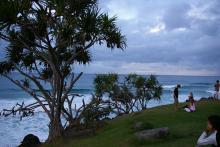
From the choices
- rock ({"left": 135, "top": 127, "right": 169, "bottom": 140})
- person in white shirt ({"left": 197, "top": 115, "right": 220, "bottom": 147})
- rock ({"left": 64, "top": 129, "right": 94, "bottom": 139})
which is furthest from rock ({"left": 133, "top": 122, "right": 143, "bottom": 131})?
person in white shirt ({"left": 197, "top": 115, "right": 220, "bottom": 147})

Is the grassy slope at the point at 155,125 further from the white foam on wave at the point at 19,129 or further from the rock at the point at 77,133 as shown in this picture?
the white foam on wave at the point at 19,129

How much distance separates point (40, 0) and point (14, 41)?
177 cm

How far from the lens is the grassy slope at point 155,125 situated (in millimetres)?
12570

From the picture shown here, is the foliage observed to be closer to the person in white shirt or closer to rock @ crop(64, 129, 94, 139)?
rock @ crop(64, 129, 94, 139)

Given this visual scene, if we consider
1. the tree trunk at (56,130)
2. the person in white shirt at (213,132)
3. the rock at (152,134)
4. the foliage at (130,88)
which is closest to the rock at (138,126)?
the rock at (152,134)

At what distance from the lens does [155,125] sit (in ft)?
51.3

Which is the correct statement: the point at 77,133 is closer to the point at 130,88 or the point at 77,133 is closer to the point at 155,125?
the point at 155,125

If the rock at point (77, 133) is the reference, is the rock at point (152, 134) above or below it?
above

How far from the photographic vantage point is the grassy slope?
12.6 m

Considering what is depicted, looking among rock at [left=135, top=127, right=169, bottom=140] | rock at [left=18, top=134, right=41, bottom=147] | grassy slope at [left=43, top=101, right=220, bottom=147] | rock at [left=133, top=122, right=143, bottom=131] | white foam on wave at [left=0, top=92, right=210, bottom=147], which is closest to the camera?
grassy slope at [left=43, top=101, right=220, bottom=147]

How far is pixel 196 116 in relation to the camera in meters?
17.9

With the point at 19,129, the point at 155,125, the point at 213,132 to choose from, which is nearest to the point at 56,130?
the point at 155,125

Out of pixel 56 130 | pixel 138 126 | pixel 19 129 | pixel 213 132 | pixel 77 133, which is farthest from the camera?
pixel 19 129

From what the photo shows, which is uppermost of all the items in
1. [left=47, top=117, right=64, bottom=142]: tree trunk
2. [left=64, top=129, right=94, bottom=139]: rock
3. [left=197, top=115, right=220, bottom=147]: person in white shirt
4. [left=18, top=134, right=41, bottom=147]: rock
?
[left=197, top=115, right=220, bottom=147]: person in white shirt
